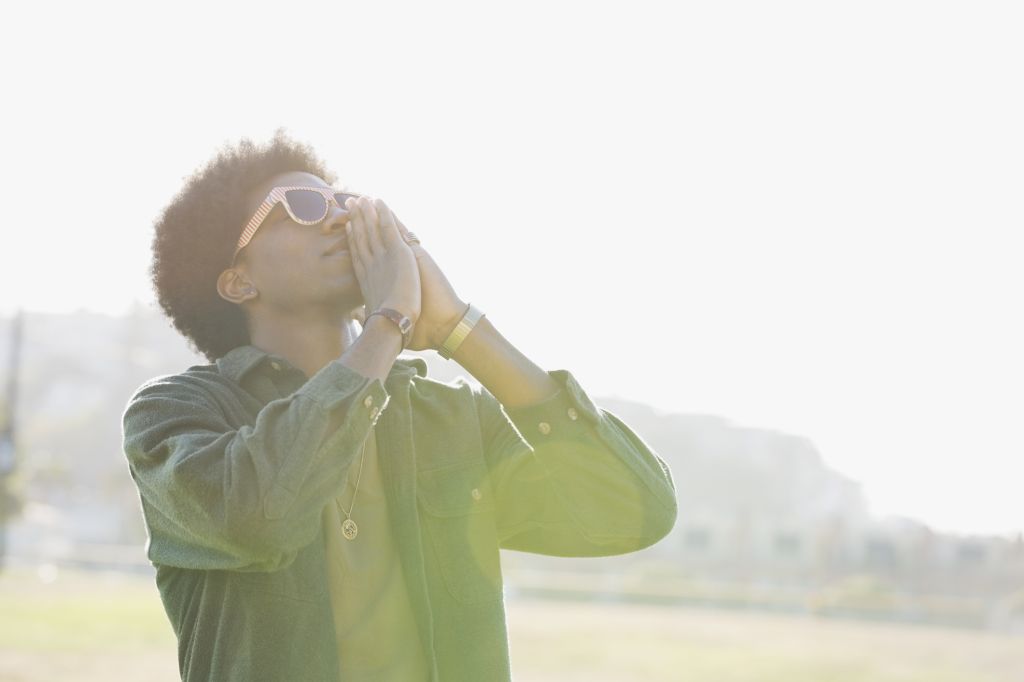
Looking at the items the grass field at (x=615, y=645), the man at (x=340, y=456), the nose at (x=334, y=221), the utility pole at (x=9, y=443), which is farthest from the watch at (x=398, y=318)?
the utility pole at (x=9, y=443)

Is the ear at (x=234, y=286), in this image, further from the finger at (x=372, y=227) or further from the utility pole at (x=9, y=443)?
the utility pole at (x=9, y=443)

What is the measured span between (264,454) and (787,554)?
3437 inches

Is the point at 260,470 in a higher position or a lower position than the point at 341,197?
lower

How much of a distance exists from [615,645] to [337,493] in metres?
24.8

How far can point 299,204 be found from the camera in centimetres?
329

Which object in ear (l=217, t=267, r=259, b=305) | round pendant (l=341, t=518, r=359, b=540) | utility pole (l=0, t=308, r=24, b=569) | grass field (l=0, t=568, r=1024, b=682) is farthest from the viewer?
utility pole (l=0, t=308, r=24, b=569)

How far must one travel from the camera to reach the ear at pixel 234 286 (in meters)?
3.38

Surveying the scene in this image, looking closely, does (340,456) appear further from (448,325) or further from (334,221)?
(334,221)

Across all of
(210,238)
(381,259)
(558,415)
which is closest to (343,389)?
(381,259)

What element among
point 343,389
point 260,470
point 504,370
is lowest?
point 260,470

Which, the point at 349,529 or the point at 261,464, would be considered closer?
the point at 261,464

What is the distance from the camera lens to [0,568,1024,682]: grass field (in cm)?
1980

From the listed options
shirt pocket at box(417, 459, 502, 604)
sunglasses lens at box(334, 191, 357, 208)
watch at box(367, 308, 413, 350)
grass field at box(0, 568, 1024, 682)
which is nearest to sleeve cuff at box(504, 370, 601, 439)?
shirt pocket at box(417, 459, 502, 604)

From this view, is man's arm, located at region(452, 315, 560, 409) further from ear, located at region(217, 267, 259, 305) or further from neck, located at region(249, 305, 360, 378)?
ear, located at region(217, 267, 259, 305)
